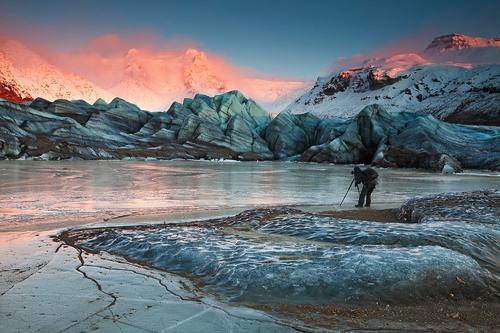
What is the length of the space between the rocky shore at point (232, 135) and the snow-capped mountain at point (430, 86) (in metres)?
29.8

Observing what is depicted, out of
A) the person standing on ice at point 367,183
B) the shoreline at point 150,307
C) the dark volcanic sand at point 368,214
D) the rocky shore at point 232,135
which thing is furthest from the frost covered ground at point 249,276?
the rocky shore at point 232,135

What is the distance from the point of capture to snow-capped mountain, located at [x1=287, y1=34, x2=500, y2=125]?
79.4m

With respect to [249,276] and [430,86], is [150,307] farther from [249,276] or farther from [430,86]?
[430,86]

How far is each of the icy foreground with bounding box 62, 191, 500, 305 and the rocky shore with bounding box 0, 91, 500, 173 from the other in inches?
1007

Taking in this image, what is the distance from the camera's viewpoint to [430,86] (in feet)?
341

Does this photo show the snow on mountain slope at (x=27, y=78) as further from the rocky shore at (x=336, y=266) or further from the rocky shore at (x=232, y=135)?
the rocky shore at (x=336, y=266)

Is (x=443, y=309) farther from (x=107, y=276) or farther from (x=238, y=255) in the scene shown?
(x=107, y=276)

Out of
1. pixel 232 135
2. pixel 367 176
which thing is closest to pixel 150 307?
pixel 367 176

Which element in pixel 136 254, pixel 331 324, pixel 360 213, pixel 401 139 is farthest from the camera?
Answer: pixel 401 139

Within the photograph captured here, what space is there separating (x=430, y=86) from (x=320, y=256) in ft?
359

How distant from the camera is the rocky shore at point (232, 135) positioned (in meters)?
35.6

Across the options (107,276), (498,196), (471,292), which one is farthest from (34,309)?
(498,196)

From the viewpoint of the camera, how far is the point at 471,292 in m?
4.26

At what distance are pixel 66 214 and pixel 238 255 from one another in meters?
4.74
